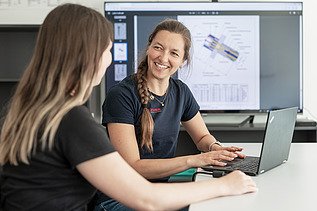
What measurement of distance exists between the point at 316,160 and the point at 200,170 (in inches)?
20.8

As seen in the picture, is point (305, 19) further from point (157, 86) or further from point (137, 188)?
point (137, 188)

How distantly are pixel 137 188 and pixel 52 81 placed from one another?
1.13 feet

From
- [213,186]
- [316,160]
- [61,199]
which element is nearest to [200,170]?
[213,186]

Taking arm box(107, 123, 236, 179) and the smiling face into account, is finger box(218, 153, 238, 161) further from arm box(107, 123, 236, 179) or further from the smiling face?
the smiling face

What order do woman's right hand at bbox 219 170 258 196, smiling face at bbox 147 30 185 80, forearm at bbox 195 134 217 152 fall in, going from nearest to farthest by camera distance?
1. woman's right hand at bbox 219 170 258 196
2. smiling face at bbox 147 30 185 80
3. forearm at bbox 195 134 217 152

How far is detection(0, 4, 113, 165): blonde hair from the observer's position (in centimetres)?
127

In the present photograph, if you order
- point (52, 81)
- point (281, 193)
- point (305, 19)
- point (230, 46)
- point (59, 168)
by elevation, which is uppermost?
point (305, 19)

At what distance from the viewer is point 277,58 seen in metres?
3.67

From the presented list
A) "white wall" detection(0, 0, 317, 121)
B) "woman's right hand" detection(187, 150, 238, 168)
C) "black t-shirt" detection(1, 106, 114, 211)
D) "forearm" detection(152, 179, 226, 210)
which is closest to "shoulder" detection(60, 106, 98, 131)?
"black t-shirt" detection(1, 106, 114, 211)

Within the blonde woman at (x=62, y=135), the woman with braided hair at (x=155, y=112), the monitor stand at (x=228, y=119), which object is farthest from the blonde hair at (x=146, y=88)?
the monitor stand at (x=228, y=119)

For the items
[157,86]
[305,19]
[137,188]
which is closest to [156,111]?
[157,86]

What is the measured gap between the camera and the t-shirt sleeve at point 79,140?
1.25 metres

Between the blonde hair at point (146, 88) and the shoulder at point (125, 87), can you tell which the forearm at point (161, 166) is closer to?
the blonde hair at point (146, 88)

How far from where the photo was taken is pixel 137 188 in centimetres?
131
